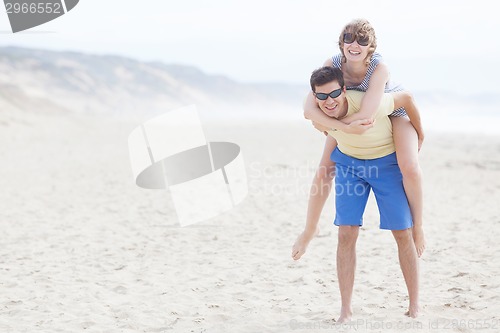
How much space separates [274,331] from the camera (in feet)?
13.4

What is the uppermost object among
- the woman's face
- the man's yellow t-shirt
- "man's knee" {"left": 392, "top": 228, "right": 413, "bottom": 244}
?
the woman's face

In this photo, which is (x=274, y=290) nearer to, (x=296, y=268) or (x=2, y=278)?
(x=296, y=268)

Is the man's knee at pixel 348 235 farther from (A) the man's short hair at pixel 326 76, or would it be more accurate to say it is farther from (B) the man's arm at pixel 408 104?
(A) the man's short hair at pixel 326 76

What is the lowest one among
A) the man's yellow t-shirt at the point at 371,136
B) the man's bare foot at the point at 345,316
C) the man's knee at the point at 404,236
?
the man's bare foot at the point at 345,316

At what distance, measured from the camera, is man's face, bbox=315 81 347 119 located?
356 centimetres

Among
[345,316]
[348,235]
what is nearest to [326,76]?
[348,235]

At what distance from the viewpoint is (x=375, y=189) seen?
3.90m

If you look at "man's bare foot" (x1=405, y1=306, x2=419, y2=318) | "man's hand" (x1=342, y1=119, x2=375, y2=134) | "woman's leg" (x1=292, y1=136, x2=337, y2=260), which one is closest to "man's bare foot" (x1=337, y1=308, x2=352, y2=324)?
"man's bare foot" (x1=405, y1=306, x2=419, y2=318)

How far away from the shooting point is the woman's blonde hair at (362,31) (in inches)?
139

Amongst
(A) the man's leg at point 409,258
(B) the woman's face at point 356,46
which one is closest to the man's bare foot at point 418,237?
(A) the man's leg at point 409,258

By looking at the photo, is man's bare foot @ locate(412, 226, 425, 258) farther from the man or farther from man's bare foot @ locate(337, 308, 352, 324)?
man's bare foot @ locate(337, 308, 352, 324)

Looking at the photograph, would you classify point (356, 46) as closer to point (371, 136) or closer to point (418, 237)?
point (371, 136)

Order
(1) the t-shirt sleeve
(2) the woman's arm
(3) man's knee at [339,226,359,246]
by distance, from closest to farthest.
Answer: (2) the woman's arm → (1) the t-shirt sleeve → (3) man's knee at [339,226,359,246]

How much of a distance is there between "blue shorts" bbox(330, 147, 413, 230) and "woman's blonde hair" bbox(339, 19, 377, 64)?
0.66m
